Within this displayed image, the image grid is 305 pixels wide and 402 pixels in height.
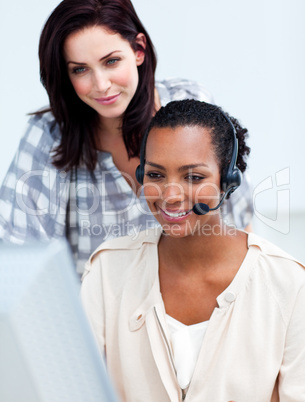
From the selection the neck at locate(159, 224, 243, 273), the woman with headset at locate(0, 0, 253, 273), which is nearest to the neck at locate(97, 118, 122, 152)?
the woman with headset at locate(0, 0, 253, 273)

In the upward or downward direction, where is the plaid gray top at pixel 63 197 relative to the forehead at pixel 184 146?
downward

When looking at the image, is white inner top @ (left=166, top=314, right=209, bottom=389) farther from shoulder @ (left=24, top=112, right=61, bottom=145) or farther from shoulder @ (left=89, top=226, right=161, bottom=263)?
shoulder @ (left=24, top=112, right=61, bottom=145)

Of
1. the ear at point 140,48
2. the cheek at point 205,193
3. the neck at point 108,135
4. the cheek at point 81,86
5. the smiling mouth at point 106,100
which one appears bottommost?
the cheek at point 205,193

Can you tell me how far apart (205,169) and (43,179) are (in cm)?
76

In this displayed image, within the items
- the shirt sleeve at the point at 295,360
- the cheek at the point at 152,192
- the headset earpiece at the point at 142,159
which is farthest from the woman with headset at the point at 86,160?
the shirt sleeve at the point at 295,360

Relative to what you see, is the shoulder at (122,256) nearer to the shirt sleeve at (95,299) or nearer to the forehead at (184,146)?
the shirt sleeve at (95,299)

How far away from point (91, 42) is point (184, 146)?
0.57 meters

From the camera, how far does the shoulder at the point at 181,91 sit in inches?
73.4

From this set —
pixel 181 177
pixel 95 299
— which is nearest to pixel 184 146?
pixel 181 177

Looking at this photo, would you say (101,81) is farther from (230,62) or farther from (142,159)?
(230,62)

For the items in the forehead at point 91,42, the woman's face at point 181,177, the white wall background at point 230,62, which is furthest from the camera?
the white wall background at point 230,62

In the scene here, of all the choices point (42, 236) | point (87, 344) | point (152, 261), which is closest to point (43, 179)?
point (42, 236)

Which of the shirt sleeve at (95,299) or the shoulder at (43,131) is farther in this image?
the shoulder at (43,131)

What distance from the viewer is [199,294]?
4.27ft
